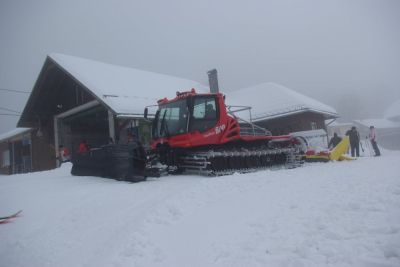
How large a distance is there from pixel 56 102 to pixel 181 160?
1345 cm

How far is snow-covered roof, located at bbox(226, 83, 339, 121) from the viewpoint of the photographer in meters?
19.0

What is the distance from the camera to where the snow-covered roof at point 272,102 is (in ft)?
62.3

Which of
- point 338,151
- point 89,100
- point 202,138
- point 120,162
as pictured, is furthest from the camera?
point 89,100

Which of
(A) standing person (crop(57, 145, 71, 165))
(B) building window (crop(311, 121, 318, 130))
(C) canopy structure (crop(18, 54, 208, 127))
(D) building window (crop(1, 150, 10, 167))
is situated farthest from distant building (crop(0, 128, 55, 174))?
(B) building window (crop(311, 121, 318, 130))

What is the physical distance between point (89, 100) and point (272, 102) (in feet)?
39.5

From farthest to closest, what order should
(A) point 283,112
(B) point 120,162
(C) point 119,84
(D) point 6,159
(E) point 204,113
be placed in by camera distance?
(D) point 6,159, (A) point 283,112, (C) point 119,84, (E) point 204,113, (B) point 120,162

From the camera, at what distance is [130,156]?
298 inches

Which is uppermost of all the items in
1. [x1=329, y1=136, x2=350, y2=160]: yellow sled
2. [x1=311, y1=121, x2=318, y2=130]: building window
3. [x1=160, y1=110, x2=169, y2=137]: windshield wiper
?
[x1=311, y1=121, x2=318, y2=130]: building window

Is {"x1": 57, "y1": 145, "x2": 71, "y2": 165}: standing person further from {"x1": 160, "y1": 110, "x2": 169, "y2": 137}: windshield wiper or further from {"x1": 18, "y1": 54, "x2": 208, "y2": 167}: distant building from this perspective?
{"x1": 160, "y1": 110, "x2": 169, "y2": 137}: windshield wiper

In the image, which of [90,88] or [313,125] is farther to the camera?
[313,125]

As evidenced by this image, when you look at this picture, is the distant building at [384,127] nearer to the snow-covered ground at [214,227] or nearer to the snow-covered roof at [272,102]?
the snow-covered roof at [272,102]

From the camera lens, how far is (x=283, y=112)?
19.0m

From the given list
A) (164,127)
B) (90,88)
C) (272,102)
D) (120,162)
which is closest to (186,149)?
(164,127)

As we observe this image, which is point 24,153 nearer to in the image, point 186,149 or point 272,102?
point 272,102
